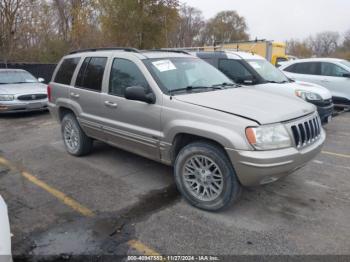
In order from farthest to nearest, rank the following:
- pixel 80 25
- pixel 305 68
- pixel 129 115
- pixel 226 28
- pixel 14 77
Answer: pixel 226 28 < pixel 80 25 < pixel 305 68 < pixel 14 77 < pixel 129 115

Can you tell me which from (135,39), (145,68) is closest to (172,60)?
(145,68)

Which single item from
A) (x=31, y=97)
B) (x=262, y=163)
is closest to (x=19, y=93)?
(x=31, y=97)

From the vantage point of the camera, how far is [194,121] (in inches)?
140

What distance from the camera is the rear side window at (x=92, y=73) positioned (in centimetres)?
484

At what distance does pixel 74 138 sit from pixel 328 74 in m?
8.36

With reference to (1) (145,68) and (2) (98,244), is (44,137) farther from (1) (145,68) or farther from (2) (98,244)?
(2) (98,244)

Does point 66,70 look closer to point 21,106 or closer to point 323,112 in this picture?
point 21,106

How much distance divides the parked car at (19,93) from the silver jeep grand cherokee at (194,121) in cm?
473

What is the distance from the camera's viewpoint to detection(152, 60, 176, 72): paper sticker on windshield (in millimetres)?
4227

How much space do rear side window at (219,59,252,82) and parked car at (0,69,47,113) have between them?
5.55 metres

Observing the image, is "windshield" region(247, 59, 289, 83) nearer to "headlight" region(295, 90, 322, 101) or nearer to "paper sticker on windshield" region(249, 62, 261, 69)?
"paper sticker on windshield" region(249, 62, 261, 69)

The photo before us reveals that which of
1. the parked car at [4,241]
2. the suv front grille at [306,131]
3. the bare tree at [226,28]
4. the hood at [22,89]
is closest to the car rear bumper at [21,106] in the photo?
the hood at [22,89]

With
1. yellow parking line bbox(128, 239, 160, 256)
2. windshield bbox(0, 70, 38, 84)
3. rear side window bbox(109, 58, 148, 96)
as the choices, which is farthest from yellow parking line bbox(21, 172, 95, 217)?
windshield bbox(0, 70, 38, 84)

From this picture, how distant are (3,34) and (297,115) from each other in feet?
53.5
